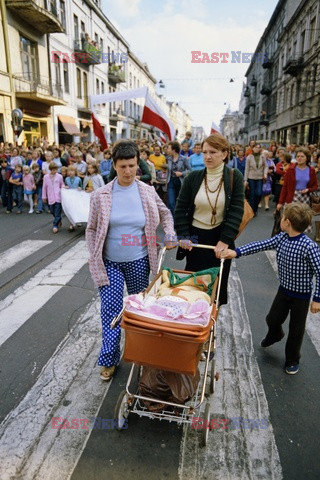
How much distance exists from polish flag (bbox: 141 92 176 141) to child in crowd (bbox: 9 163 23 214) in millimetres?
4301

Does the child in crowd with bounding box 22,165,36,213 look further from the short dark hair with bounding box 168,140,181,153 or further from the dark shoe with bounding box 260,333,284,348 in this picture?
the dark shoe with bounding box 260,333,284,348

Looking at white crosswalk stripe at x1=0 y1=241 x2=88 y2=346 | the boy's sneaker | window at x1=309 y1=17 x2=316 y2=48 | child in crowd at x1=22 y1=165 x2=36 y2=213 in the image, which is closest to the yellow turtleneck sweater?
the boy's sneaker

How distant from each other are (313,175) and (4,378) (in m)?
6.24

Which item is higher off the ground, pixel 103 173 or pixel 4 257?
pixel 103 173

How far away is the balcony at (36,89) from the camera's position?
1969 cm

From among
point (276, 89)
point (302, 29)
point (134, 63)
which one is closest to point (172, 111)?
point (134, 63)

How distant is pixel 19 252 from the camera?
7.08m

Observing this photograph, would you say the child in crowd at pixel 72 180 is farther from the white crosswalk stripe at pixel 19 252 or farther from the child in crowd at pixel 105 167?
the white crosswalk stripe at pixel 19 252

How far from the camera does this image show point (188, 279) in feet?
9.71

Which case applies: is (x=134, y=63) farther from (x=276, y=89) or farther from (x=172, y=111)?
(x=172, y=111)

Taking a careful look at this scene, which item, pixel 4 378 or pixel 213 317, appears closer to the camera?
pixel 213 317

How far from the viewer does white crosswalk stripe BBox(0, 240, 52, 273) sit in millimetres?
6430

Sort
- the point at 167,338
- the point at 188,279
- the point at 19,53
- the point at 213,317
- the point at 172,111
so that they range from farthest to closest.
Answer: the point at 172,111 < the point at 19,53 < the point at 188,279 < the point at 213,317 < the point at 167,338

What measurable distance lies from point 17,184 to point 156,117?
479 centimetres
